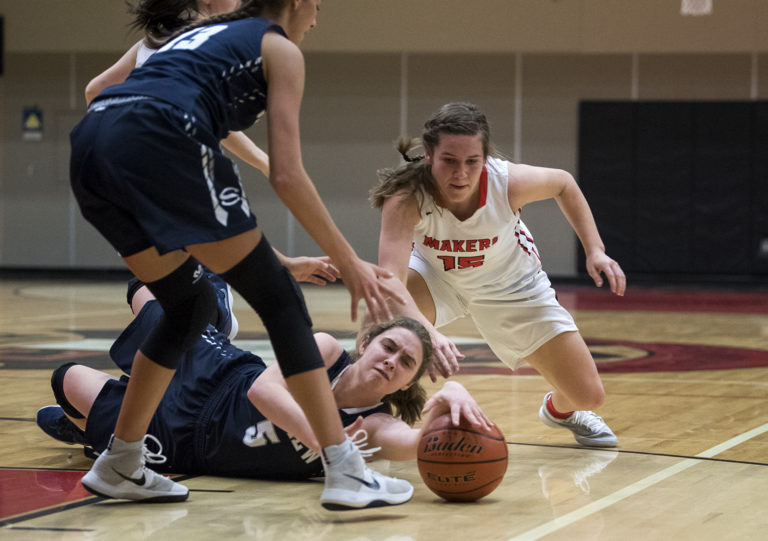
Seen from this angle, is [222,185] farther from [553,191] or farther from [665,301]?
[665,301]

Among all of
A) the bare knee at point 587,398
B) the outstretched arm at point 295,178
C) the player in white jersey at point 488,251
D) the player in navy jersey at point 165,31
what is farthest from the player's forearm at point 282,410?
the bare knee at point 587,398

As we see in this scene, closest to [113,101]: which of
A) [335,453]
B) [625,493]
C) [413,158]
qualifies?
[335,453]

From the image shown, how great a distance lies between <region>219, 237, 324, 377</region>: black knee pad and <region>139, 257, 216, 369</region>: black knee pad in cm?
18

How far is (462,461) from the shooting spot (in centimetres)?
303

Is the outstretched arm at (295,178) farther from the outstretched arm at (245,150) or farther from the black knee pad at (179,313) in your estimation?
the outstretched arm at (245,150)

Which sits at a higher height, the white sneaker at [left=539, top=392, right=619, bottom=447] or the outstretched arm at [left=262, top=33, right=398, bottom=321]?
the outstretched arm at [left=262, top=33, right=398, bottom=321]

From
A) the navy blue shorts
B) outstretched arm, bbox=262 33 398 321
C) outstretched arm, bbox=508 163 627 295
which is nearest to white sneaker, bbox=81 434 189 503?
the navy blue shorts

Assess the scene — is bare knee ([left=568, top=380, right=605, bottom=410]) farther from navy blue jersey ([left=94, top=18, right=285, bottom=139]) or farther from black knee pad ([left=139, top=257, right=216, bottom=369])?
navy blue jersey ([left=94, top=18, right=285, bottom=139])

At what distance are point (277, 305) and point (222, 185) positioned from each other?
36 cm

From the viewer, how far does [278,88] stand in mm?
2719

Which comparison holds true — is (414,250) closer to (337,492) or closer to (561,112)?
(337,492)

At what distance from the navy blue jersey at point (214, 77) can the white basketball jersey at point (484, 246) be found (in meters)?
1.45

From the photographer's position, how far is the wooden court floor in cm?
274

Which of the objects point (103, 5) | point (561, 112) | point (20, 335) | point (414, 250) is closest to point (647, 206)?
point (561, 112)
